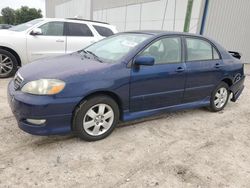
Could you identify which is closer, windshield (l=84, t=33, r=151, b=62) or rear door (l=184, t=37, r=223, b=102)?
windshield (l=84, t=33, r=151, b=62)

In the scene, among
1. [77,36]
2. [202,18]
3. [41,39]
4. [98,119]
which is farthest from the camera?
[202,18]

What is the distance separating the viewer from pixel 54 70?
127 inches

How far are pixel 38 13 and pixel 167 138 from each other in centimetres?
7460

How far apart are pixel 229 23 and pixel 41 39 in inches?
405

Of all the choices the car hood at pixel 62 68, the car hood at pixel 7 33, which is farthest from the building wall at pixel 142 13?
the car hood at pixel 62 68

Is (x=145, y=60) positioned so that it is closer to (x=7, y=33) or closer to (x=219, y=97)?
(x=219, y=97)

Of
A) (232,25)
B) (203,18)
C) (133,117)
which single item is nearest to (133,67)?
(133,117)

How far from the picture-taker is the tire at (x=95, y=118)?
10.5ft

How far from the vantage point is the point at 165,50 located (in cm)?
401

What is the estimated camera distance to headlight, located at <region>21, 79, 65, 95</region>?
2.97 metres

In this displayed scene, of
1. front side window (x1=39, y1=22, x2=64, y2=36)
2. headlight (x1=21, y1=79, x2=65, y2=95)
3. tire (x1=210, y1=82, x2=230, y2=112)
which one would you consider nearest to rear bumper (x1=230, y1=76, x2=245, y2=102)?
tire (x1=210, y1=82, x2=230, y2=112)

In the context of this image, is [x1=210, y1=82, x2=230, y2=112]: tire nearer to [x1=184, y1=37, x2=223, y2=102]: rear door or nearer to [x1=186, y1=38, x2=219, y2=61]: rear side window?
[x1=184, y1=37, x2=223, y2=102]: rear door

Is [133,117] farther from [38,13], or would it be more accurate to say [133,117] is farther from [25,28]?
[38,13]

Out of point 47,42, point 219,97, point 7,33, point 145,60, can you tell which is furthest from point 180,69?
point 7,33
